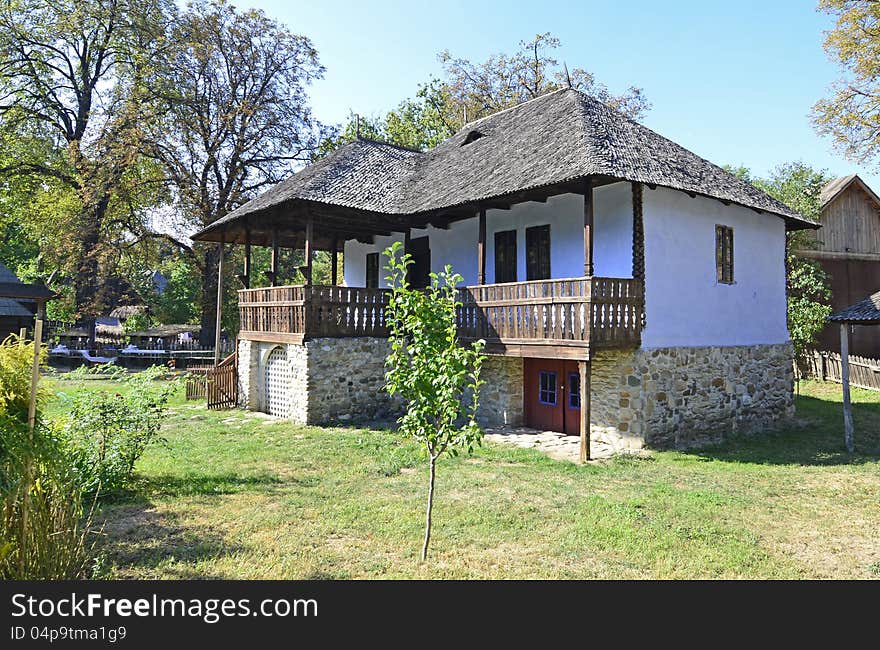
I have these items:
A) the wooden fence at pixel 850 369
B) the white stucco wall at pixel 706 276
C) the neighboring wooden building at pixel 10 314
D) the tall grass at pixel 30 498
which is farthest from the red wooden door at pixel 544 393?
the neighboring wooden building at pixel 10 314

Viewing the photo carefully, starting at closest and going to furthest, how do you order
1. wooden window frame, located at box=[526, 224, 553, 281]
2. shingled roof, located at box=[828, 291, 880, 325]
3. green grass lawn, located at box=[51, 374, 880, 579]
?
green grass lawn, located at box=[51, 374, 880, 579], shingled roof, located at box=[828, 291, 880, 325], wooden window frame, located at box=[526, 224, 553, 281]

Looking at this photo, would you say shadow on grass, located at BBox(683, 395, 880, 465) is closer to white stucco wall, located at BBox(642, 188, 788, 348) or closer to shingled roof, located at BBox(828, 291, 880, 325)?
white stucco wall, located at BBox(642, 188, 788, 348)

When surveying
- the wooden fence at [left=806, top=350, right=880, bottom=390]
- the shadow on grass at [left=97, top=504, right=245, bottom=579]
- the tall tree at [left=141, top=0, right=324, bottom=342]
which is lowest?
the shadow on grass at [left=97, top=504, right=245, bottom=579]

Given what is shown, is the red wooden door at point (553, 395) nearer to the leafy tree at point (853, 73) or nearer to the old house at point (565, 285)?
the old house at point (565, 285)

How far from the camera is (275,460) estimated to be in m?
9.64

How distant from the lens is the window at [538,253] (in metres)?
12.5

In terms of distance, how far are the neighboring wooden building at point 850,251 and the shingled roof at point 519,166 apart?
9090mm

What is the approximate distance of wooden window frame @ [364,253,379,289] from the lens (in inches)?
685

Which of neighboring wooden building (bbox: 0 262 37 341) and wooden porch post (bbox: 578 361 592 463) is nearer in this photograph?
wooden porch post (bbox: 578 361 592 463)

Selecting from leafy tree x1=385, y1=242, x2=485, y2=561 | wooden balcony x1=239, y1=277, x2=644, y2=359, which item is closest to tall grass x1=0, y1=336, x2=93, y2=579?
leafy tree x1=385, y1=242, x2=485, y2=561

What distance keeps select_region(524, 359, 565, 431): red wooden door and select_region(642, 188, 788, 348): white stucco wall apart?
2416mm

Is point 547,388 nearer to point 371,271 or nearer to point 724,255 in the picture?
point 724,255

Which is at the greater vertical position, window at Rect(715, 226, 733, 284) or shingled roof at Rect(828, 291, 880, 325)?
window at Rect(715, 226, 733, 284)

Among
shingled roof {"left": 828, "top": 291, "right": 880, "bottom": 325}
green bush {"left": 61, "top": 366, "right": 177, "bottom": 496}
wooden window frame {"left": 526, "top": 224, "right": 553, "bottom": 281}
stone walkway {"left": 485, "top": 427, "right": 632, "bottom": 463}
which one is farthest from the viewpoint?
wooden window frame {"left": 526, "top": 224, "right": 553, "bottom": 281}
